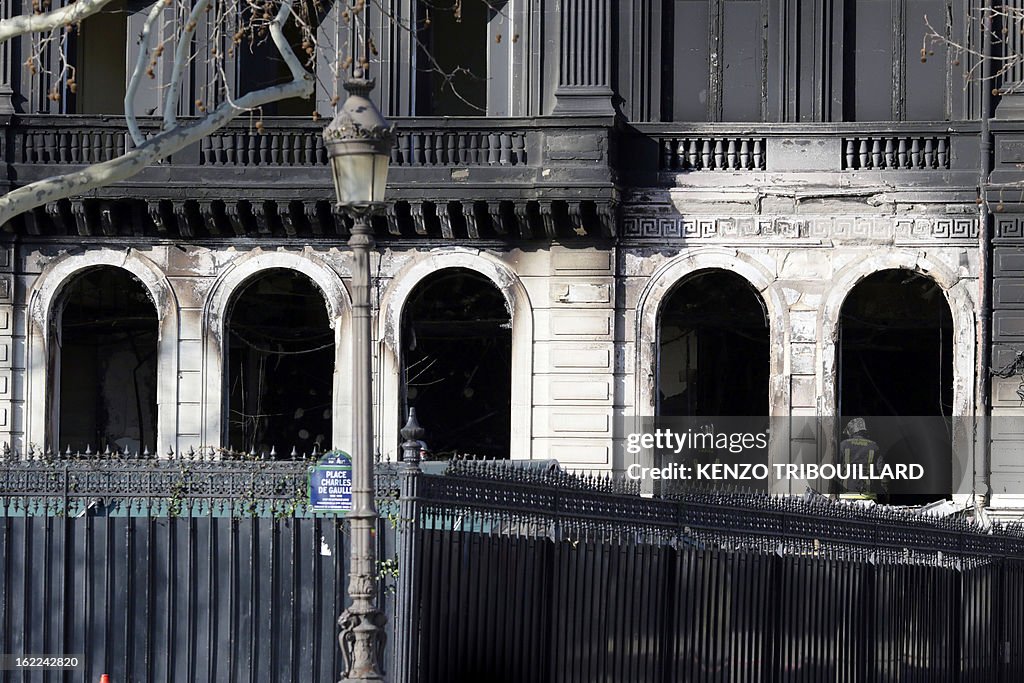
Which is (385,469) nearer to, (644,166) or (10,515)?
(10,515)

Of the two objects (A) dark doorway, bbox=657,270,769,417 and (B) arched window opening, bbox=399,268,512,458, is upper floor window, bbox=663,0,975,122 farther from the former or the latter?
(B) arched window opening, bbox=399,268,512,458

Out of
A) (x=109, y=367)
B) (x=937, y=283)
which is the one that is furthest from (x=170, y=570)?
(x=109, y=367)

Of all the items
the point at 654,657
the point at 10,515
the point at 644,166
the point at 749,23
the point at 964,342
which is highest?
the point at 749,23

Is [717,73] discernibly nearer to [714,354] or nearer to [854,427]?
[854,427]

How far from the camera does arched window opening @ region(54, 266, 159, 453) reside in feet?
108

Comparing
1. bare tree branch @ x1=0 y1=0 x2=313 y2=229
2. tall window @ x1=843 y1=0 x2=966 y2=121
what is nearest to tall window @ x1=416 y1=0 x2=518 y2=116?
tall window @ x1=843 y1=0 x2=966 y2=121

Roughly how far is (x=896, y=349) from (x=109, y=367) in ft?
41.1

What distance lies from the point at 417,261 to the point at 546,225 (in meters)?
1.85

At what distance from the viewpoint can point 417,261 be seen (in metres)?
28.9

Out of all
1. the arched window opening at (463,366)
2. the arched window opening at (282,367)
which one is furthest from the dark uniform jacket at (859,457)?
the arched window opening at (282,367)

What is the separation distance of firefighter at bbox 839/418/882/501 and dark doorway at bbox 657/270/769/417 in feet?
12.9

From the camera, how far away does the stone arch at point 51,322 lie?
28.9 m

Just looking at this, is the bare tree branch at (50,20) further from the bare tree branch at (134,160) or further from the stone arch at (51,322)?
the stone arch at (51,322)

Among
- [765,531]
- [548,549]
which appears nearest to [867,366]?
[765,531]
